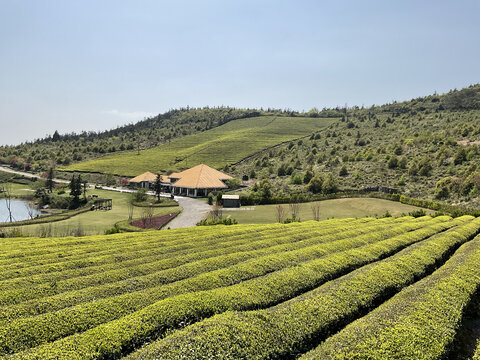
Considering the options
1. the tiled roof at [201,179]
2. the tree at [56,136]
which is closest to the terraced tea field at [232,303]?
the tiled roof at [201,179]

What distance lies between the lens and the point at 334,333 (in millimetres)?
11523

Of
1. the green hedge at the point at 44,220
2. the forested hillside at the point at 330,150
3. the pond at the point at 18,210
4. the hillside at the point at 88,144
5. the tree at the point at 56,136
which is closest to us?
the green hedge at the point at 44,220

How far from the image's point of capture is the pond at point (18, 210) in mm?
57781

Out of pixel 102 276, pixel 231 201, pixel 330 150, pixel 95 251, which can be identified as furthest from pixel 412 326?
pixel 330 150

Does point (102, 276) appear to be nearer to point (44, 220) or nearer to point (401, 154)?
point (44, 220)

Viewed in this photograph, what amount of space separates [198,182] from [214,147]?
5215 centimetres

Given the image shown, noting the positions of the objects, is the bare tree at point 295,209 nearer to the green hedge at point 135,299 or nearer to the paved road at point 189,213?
the paved road at point 189,213

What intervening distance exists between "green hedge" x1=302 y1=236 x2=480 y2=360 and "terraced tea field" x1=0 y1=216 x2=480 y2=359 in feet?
0.14

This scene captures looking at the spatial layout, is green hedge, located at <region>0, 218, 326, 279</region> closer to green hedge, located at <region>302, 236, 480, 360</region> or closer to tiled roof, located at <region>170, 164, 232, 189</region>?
green hedge, located at <region>302, 236, 480, 360</region>

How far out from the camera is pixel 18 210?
63906mm

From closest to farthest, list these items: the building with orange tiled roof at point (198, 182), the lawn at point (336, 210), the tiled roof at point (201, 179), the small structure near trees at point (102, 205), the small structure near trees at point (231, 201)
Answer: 1. the lawn at point (336, 210)
2. the small structure near trees at point (102, 205)
3. the small structure near trees at point (231, 201)
4. the building with orange tiled roof at point (198, 182)
5. the tiled roof at point (201, 179)

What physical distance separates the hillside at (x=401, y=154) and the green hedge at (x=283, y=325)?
46401mm

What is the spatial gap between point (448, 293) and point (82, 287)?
17.2m

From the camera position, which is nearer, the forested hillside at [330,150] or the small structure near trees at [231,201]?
the small structure near trees at [231,201]
